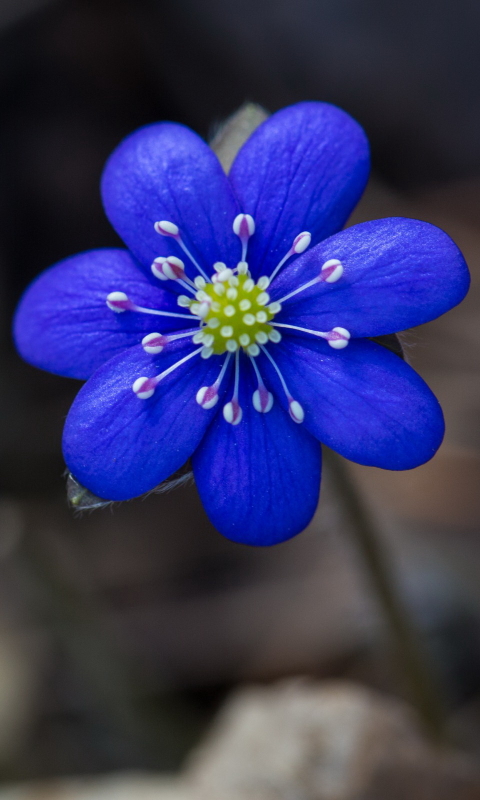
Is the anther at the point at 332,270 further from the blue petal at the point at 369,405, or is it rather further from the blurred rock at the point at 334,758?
the blurred rock at the point at 334,758

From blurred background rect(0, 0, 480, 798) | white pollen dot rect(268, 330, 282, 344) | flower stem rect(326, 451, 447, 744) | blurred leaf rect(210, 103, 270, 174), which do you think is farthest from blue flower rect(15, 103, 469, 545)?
blurred background rect(0, 0, 480, 798)

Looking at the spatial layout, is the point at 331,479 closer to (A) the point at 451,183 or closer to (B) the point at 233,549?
(B) the point at 233,549

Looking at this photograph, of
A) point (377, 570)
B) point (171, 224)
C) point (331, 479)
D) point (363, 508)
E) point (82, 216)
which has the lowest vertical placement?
point (377, 570)

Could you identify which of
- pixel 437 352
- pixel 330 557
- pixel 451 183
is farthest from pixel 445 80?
pixel 330 557

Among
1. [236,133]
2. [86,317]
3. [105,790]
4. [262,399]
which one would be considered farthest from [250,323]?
[105,790]

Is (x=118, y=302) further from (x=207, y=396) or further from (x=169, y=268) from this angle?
(x=207, y=396)

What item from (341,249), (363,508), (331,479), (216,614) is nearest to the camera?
(341,249)
